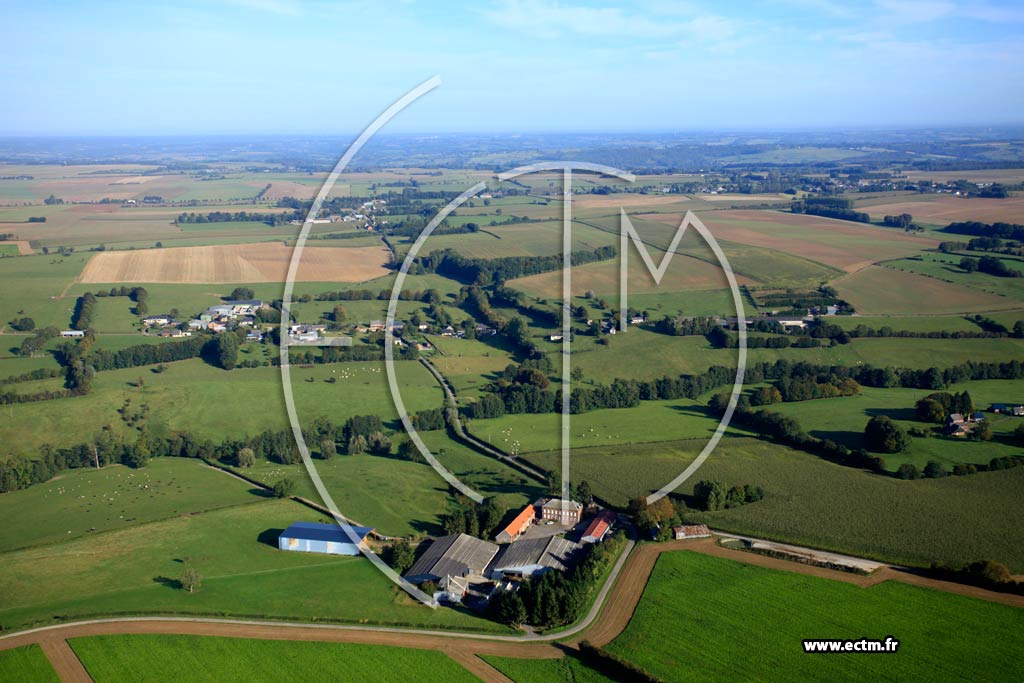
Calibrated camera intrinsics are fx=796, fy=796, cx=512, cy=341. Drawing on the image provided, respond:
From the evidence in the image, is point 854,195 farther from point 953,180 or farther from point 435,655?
point 435,655

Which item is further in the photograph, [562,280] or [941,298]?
[562,280]

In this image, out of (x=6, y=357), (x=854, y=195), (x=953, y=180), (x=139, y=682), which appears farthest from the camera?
(x=953, y=180)

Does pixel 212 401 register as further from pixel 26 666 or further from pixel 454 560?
pixel 26 666

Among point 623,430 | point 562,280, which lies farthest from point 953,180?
point 623,430

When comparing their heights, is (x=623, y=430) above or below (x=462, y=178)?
below

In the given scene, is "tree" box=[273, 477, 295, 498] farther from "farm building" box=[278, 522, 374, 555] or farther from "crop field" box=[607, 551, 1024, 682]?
"crop field" box=[607, 551, 1024, 682]

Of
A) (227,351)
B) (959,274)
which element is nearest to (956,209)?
(959,274)
